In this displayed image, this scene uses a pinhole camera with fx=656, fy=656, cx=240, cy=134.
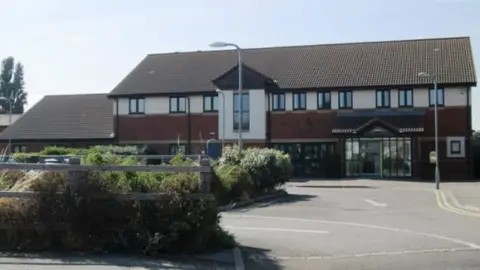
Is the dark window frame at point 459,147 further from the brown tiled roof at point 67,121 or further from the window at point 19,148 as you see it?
the window at point 19,148

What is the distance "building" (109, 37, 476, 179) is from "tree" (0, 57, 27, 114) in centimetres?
7387

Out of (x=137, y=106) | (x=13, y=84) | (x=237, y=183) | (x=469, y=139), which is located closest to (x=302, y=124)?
(x=469, y=139)

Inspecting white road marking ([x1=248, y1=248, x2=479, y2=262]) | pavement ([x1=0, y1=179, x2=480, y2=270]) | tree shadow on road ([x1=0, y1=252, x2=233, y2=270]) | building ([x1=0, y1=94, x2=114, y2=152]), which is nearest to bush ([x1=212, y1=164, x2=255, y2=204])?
pavement ([x1=0, y1=179, x2=480, y2=270])

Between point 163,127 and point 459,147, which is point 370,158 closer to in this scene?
point 459,147

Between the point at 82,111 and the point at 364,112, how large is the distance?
25.4m

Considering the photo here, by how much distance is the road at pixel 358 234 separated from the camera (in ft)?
34.3

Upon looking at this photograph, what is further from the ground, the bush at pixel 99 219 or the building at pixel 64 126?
the building at pixel 64 126

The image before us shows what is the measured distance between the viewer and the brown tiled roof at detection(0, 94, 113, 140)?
5494cm

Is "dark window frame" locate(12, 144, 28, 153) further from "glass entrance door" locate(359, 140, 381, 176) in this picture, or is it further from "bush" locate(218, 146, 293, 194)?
"bush" locate(218, 146, 293, 194)

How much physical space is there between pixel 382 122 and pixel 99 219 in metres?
37.4

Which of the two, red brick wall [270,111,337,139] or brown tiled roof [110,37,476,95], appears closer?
brown tiled roof [110,37,476,95]

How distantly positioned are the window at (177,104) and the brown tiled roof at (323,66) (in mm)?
781

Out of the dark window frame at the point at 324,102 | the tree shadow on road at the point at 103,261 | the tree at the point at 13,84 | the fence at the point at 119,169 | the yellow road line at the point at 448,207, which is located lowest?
the yellow road line at the point at 448,207

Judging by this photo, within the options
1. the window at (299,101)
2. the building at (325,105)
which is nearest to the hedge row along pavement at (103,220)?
the building at (325,105)
